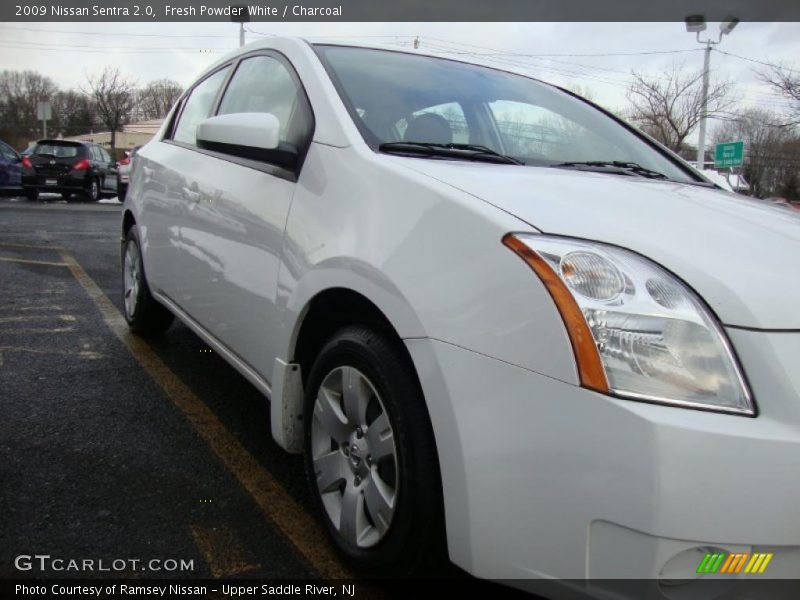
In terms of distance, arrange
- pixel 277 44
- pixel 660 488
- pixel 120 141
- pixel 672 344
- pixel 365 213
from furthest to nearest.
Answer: pixel 120 141, pixel 277 44, pixel 365 213, pixel 672 344, pixel 660 488

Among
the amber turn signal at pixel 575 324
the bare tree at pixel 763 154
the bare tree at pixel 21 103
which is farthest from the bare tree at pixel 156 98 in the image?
the amber turn signal at pixel 575 324

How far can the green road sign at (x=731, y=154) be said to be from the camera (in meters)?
23.4

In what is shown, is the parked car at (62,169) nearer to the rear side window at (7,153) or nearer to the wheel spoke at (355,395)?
the rear side window at (7,153)

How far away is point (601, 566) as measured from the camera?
52.7 inches

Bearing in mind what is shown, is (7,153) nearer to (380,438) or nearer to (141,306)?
(141,306)

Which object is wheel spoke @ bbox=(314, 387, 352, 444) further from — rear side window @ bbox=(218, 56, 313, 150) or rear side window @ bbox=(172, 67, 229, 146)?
rear side window @ bbox=(172, 67, 229, 146)

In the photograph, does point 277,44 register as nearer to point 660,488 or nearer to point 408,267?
point 408,267

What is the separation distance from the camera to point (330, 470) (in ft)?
6.59

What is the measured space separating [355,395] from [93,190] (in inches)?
677

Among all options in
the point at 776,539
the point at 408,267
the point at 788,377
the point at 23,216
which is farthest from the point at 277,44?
the point at 23,216

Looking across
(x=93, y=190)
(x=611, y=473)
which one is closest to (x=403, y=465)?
(x=611, y=473)

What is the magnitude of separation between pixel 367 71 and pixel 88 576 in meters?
1.92

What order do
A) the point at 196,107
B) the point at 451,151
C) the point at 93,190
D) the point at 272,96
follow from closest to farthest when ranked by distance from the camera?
the point at 451,151, the point at 272,96, the point at 196,107, the point at 93,190

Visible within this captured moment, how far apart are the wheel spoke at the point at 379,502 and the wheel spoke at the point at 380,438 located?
0.23ft
